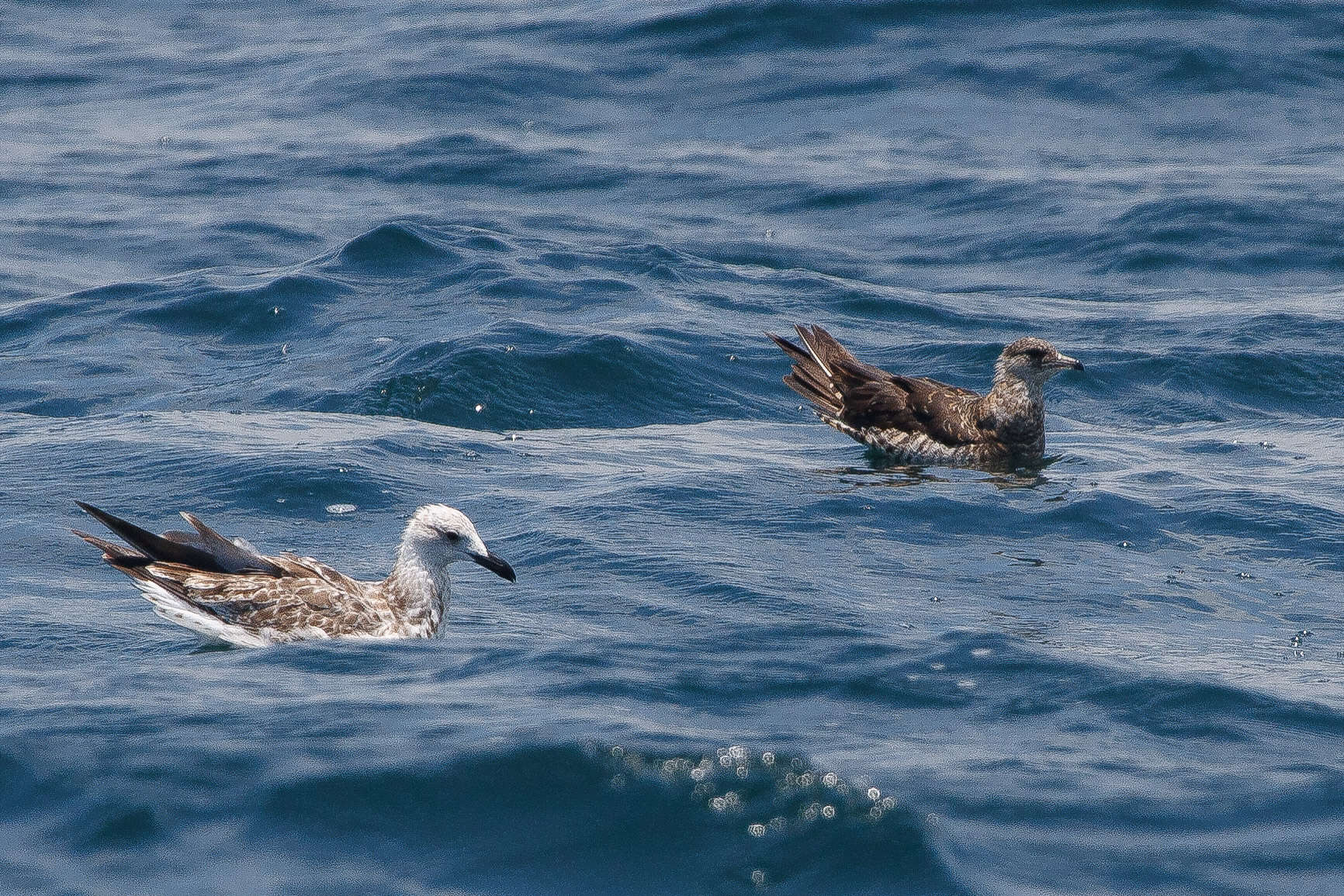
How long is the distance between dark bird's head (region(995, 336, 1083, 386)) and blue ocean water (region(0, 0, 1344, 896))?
0.78 meters

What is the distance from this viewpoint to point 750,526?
12578 mm

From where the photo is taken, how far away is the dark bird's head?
15266 mm

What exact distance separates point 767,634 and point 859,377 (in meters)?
6.13

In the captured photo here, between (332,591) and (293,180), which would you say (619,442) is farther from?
(293,180)

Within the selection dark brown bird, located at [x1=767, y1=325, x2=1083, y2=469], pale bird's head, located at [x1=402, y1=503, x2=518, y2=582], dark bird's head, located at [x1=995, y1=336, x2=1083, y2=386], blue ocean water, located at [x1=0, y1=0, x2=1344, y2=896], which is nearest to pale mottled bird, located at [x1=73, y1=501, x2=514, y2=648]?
pale bird's head, located at [x1=402, y1=503, x2=518, y2=582]

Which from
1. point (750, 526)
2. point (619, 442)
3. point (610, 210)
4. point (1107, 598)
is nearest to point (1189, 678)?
point (1107, 598)

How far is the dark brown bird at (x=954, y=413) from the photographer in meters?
15.2

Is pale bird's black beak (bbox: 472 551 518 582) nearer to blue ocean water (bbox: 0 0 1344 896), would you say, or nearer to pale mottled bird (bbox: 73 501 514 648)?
pale mottled bird (bbox: 73 501 514 648)

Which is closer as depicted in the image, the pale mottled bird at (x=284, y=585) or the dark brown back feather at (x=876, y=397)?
the pale mottled bird at (x=284, y=585)

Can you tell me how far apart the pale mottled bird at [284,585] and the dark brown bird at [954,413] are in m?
5.96

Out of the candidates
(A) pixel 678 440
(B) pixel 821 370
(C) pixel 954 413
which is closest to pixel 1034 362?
(C) pixel 954 413

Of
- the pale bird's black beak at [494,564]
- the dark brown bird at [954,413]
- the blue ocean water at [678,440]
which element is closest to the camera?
the blue ocean water at [678,440]

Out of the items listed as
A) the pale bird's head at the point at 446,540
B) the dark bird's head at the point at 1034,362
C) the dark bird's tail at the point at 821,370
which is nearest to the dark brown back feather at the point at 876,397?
the dark bird's tail at the point at 821,370

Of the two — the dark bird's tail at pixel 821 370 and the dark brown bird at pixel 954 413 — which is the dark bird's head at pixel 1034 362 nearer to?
the dark brown bird at pixel 954 413
